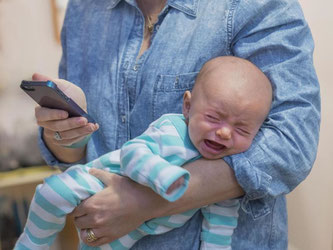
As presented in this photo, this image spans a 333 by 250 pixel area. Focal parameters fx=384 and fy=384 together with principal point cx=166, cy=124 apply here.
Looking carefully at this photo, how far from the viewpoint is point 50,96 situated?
866 mm

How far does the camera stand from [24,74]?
2389 mm

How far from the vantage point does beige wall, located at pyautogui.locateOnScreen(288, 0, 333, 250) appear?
1.38 metres

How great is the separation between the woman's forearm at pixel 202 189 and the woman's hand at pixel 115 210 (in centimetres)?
2

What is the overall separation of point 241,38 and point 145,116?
12.5 inches

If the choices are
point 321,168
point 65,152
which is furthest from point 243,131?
point 321,168

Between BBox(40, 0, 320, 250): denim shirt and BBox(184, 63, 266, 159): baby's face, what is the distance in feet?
0.11

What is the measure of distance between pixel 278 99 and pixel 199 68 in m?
0.21

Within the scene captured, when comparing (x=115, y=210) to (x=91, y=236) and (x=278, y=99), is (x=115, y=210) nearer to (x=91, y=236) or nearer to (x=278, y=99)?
(x=91, y=236)

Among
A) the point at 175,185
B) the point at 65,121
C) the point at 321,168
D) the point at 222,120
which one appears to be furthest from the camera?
the point at 321,168

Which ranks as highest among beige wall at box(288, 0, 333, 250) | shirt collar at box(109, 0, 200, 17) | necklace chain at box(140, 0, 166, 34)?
shirt collar at box(109, 0, 200, 17)

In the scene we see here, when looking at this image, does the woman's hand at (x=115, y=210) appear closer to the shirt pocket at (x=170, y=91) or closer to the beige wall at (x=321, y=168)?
the shirt pocket at (x=170, y=91)

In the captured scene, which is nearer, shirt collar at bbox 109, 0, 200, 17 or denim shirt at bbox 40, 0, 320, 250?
denim shirt at bbox 40, 0, 320, 250

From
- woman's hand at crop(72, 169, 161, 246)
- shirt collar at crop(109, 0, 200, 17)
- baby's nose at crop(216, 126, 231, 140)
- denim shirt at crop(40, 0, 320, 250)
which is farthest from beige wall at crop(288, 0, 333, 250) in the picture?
woman's hand at crop(72, 169, 161, 246)

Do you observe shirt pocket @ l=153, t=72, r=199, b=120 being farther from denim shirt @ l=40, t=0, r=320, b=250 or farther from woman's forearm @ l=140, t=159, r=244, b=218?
woman's forearm @ l=140, t=159, r=244, b=218
